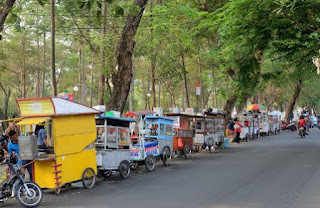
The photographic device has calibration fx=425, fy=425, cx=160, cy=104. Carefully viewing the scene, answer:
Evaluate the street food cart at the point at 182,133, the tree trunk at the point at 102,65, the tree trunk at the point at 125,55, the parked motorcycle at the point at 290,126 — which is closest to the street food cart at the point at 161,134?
the street food cart at the point at 182,133

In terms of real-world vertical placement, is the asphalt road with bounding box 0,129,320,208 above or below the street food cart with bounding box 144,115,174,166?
below

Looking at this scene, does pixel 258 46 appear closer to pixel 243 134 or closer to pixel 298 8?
pixel 298 8

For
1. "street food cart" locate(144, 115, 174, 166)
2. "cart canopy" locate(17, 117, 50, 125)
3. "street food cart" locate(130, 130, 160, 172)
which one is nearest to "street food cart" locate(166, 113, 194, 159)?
"street food cart" locate(144, 115, 174, 166)

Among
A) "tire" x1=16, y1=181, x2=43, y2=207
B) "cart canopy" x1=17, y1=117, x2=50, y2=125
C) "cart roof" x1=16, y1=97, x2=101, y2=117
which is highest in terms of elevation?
"cart roof" x1=16, y1=97, x2=101, y2=117

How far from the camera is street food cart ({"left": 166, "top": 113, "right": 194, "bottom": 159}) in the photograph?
18609 millimetres

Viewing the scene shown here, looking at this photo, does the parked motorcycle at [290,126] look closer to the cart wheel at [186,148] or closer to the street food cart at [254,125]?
the street food cart at [254,125]

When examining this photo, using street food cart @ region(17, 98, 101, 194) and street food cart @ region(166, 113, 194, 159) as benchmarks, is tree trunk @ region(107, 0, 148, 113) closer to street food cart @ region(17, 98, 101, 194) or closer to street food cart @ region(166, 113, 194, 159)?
street food cart @ region(166, 113, 194, 159)

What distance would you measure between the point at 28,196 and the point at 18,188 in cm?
28

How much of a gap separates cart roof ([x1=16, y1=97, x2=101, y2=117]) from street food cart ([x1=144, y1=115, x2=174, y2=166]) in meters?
5.65

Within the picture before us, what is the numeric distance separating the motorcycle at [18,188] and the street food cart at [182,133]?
9679mm

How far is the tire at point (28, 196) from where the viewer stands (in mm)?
9106

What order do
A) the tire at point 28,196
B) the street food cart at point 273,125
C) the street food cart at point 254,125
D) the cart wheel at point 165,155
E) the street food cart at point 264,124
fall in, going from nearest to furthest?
the tire at point 28,196
the cart wheel at point 165,155
the street food cart at point 254,125
the street food cart at point 264,124
the street food cart at point 273,125

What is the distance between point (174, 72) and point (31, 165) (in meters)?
26.3

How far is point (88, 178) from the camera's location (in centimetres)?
1162
